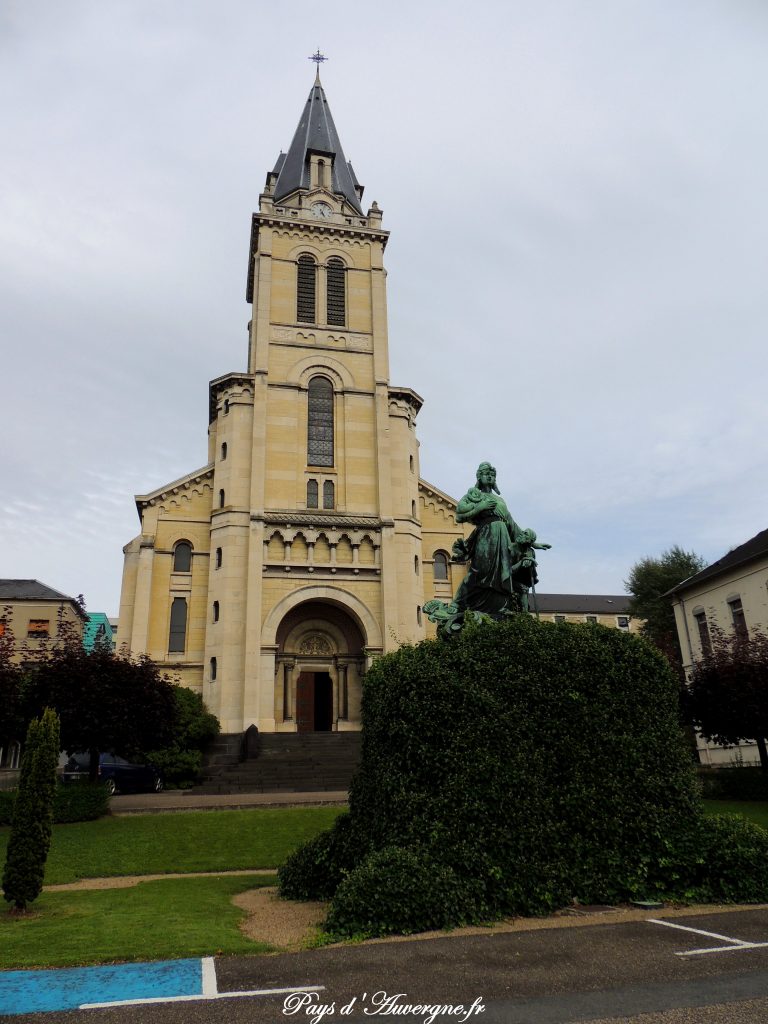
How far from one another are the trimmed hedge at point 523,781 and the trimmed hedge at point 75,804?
11645 mm

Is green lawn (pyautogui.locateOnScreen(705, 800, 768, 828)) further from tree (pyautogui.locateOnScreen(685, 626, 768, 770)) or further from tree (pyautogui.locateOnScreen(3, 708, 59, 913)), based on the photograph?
tree (pyautogui.locateOnScreen(3, 708, 59, 913))

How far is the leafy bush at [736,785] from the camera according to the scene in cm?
2238

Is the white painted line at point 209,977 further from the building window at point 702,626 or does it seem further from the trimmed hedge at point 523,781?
the building window at point 702,626

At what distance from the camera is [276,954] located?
7.11m

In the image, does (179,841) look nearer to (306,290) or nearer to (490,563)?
(490,563)

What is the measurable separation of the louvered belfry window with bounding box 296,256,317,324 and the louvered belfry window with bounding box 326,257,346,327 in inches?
38.0

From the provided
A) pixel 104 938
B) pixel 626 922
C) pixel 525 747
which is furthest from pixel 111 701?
pixel 626 922

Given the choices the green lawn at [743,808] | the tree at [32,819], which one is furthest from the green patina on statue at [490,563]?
the green lawn at [743,808]

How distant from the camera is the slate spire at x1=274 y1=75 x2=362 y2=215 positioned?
45.8m

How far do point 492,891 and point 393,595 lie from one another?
86.7 ft

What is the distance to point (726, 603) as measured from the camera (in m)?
34.2

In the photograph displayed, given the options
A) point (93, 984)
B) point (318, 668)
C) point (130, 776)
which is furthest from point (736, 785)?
point (130, 776)

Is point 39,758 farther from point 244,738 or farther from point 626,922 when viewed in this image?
point 244,738

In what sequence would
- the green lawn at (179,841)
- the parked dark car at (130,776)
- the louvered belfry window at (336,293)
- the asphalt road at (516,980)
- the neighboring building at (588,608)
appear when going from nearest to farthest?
1. the asphalt road at (516,980)
2. the green lawn at (179,841)
3. the parked dark car at (130,776)
4. the louvered belfry window at (336,293)
5. the neighboring building at (588,608)
